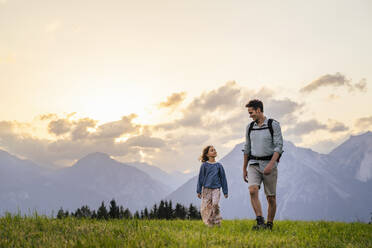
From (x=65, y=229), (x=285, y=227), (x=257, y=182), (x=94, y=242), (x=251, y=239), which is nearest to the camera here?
(x=94, y=242)

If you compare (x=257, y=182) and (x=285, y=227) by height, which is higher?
(x=257, y=182)

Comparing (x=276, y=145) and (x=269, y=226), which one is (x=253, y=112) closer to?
(x=276, y=145)

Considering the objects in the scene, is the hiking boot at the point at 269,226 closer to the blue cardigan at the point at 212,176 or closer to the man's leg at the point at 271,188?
the man's leg at the point at 271,188

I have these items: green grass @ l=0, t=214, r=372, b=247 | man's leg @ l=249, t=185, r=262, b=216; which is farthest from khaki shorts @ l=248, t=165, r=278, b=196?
green grass @ l=0, t=214, r=372, b=247

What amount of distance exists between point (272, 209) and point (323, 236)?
166cm

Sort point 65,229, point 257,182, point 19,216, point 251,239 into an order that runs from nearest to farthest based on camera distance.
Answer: point 251,239
point 65,229
point 19,216
point 257,182

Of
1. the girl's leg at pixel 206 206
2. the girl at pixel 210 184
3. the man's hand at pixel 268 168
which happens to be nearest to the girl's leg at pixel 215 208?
the girl at pixel 210 184

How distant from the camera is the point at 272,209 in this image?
10.4 m

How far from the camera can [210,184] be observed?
1191 cm

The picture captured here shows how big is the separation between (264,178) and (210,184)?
2.41m

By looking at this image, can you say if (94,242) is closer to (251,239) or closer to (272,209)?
(251,239)

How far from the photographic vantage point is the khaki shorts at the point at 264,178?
10039mm

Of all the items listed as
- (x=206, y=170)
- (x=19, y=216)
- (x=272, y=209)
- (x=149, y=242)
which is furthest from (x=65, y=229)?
(x=272, y=209)

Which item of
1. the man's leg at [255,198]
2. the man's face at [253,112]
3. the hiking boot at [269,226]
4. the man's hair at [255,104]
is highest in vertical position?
the man's hair at [255,104]
